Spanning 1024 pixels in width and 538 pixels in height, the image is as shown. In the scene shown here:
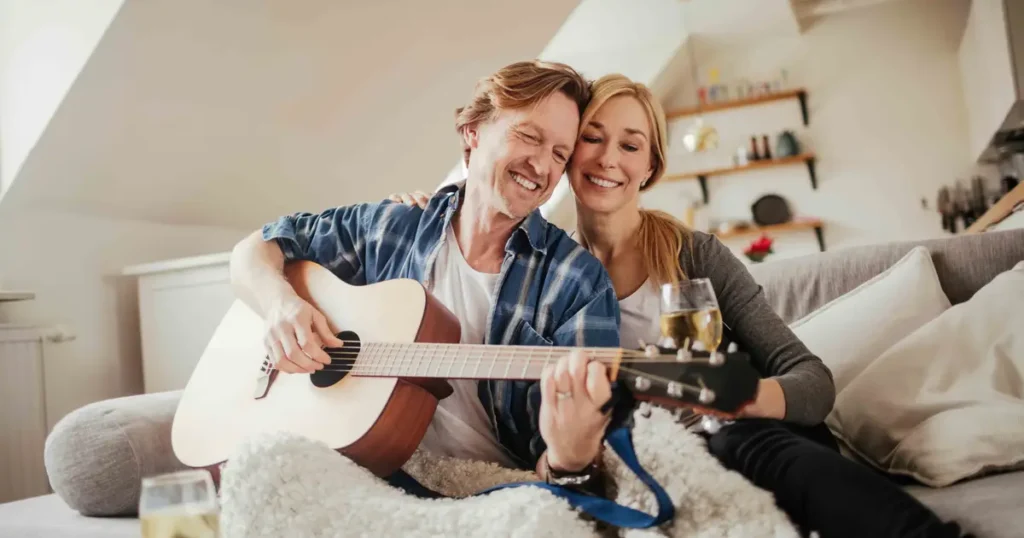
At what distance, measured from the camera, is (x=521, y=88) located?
4.48 feet

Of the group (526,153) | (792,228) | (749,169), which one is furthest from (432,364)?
(749,169)

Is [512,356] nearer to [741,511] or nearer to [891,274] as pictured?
[741,511]

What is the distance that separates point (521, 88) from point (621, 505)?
72cm

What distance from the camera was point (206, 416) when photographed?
1370 mm

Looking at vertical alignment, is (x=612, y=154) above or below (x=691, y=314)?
above

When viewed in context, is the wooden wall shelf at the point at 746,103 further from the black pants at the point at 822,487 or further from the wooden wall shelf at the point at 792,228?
the black pants at the point at 822,487

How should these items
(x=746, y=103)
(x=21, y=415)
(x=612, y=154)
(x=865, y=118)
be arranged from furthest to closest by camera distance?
(x=746, y=103) < (x=865, y=118) < (x=21, y=415) < (x=612, y=154)

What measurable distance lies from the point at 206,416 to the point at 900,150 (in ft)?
16.3

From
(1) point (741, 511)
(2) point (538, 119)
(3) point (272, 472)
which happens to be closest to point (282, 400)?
(3) point (272, 472)

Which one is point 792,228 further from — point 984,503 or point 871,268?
point 984,503

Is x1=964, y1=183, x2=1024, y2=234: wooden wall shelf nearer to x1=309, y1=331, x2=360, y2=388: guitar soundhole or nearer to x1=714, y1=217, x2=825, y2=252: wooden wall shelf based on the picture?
x1=714, y1=217, x2=825, y2=252: wooden wall shelf

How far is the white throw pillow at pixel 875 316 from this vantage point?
1519mm

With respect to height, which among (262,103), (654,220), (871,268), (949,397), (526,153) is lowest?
(949,397)

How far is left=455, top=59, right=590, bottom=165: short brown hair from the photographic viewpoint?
1359 mm
